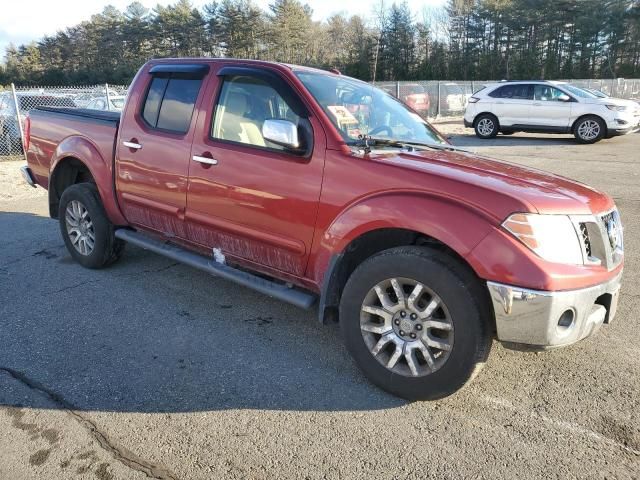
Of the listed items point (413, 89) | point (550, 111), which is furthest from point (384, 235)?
point (413, 89)

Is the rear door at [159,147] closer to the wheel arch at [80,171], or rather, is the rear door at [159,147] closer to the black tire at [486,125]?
the wheel arch at [80,171]

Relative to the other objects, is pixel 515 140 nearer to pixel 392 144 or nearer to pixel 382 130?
pixel 382 130

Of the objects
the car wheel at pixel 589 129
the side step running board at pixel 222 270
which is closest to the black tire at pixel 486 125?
the car wheel at pixel 589 129

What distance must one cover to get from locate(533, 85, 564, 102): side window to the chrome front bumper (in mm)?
15346

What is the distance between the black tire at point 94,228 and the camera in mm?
4957

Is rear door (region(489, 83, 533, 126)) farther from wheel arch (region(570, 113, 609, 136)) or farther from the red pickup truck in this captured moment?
the red pickup truck

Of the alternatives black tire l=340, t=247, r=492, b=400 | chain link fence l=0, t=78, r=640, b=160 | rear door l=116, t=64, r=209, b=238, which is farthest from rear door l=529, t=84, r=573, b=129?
black tire l=340, t=247, r=492, b=400

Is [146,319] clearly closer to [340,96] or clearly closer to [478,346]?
[340,96]

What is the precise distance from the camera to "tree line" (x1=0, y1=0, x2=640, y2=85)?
58219 millimetres

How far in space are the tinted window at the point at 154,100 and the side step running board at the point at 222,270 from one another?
103 centimetres

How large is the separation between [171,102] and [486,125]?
1546 cm

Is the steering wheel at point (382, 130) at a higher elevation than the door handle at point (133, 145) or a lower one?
higher

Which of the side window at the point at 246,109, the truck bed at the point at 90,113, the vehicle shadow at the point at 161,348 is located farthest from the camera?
the truck bed at the point at 90,113

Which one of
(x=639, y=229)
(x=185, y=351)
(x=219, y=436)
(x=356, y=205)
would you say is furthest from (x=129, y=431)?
(x=639, y=229)
